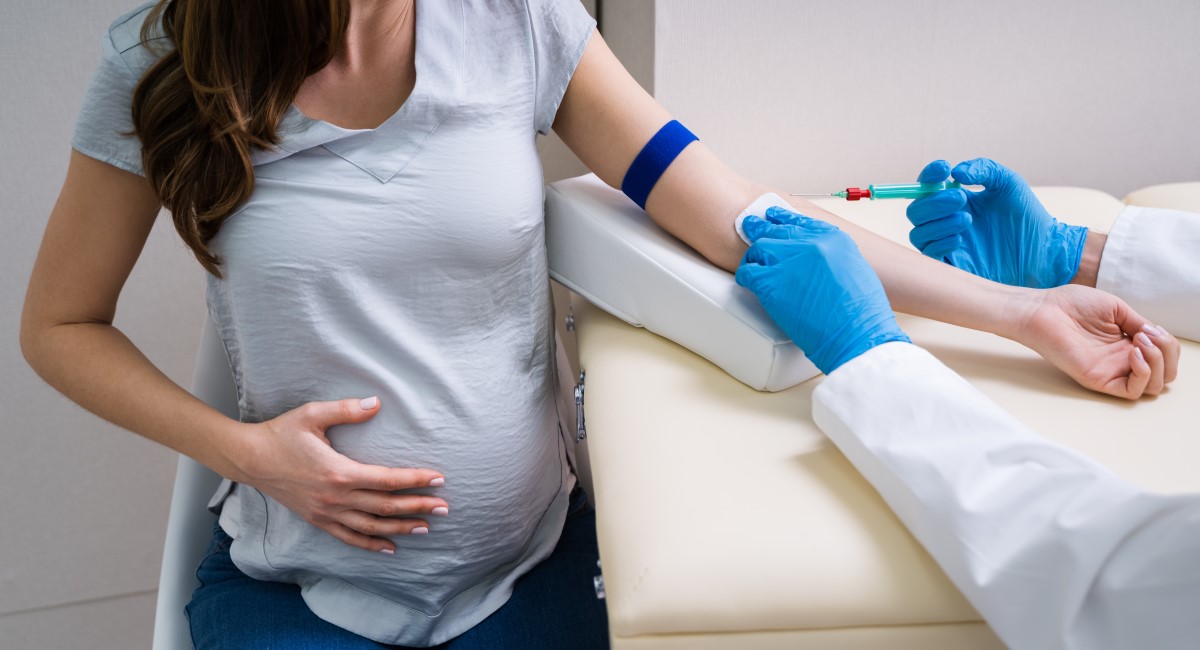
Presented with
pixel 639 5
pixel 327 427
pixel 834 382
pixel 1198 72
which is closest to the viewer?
pixel 834 382

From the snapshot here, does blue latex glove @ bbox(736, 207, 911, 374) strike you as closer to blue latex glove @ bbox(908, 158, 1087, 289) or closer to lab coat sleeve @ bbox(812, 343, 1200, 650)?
lab coat sleeve @ bbox(812, 343, 1200, 650)

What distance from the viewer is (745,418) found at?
703 mm

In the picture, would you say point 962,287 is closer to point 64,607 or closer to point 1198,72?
point 1198,72

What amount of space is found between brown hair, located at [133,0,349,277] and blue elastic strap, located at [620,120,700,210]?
13.0 inches

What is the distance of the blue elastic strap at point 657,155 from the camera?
2.75ft

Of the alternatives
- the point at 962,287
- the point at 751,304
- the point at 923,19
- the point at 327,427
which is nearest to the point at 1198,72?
the point at 923,19

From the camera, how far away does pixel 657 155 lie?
837 mm

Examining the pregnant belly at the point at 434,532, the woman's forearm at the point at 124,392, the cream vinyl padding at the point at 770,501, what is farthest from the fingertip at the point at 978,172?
the woman's forearm at the point at 124,392

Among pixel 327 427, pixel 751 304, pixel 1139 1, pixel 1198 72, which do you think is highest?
pixel 1139 1

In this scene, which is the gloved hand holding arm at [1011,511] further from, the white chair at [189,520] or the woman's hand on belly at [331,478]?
the white chair at [189,520]

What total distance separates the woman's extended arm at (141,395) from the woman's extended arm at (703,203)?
0.37 meters

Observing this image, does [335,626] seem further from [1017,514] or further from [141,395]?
[1017,514]

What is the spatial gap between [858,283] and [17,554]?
5.00 feet

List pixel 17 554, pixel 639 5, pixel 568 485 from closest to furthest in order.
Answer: pixel 568 485
pixel 639 5
pixel 17 554
